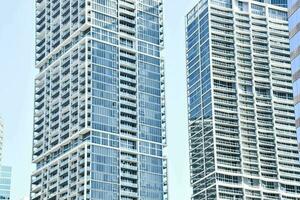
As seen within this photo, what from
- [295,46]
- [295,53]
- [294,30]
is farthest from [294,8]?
[295,53]

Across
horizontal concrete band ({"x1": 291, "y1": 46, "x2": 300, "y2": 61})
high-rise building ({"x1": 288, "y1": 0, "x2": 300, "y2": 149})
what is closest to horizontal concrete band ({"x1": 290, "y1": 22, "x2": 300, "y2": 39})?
high-rise building ({"x1": 288, "y1": 0, "x2": 300, "y2": 149})

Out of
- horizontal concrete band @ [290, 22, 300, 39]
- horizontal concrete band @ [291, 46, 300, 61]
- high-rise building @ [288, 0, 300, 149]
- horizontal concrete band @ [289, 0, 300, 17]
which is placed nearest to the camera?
high-rise building @ [288, 0, 300, 149]

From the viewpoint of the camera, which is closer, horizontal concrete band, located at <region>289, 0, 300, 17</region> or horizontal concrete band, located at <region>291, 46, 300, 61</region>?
horizontal concrete band, located at <region>291, 46, 300, 61</region>

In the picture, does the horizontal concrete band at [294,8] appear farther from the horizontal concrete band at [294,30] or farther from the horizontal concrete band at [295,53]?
Result: the horizontal concrete band at [295,53]

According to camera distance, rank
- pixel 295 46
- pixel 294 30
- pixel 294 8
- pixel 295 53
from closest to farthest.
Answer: pixel 295 53
pixel 295 46
pixel 294 30
pixel 294 8

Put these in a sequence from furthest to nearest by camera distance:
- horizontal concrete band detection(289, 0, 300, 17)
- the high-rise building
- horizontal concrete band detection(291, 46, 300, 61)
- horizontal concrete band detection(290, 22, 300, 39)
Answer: horizontal concrete band detection(289, 0, 300, 17), horizontal concrete band detection(290, 22, 300, 39), horizontal concrete band detection(291, 46, 300, 61), the high-rise building

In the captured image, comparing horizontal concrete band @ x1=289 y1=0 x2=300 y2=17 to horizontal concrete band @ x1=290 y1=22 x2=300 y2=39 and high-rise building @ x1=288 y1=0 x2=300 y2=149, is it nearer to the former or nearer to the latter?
high-rise building @ x1=288 y1=0 x2=300 y2=149

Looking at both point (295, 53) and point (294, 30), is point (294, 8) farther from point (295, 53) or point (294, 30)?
point (295, 53)

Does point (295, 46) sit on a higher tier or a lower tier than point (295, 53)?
higher

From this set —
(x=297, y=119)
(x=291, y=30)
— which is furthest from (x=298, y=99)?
(x=291, y=30)

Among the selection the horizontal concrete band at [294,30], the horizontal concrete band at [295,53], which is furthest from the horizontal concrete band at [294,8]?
the horizontal concrete band at [295,53]

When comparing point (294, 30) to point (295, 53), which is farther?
point (294, 30)

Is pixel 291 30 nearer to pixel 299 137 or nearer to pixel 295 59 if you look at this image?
pixel 295 59

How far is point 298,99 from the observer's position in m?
103
